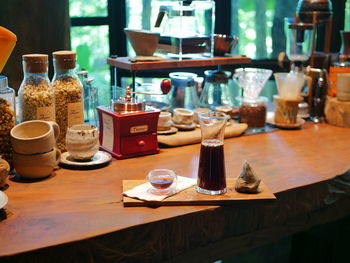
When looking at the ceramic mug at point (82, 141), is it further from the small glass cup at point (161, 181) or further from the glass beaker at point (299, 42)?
the glass beaker at point (299, 42)

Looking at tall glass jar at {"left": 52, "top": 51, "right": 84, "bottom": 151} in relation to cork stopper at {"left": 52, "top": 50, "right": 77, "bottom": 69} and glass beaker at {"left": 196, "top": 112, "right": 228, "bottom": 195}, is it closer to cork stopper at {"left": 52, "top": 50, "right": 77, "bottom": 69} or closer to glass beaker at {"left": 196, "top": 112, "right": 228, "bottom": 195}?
cork stopper at {"left": 52, "top": 50, "right": 77, "bottom": 69}

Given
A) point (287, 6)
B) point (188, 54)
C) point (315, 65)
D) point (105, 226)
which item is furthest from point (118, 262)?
point (287, 6)

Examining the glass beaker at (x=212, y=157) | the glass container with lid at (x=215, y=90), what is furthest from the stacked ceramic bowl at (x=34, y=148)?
the glass container with lid at (x=215, y=90)

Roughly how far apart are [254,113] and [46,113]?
36.5 inches

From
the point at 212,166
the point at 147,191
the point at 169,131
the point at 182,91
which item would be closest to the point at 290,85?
the point at 182,91

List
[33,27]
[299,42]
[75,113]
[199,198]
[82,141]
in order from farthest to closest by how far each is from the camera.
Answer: [299,42], [33,27], [75,113], [82,141], [199,198]

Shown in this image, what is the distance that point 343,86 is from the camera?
2.27 m

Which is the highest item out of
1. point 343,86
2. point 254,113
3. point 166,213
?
point 343,86

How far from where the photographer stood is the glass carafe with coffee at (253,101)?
2199 millimetres

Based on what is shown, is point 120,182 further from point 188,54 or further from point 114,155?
point 188,54

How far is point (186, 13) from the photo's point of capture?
2.12 meters

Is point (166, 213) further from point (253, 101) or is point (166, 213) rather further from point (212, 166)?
point (253, 101)

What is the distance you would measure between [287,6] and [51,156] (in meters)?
2.28

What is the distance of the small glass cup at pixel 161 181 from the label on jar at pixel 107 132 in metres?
0.41
